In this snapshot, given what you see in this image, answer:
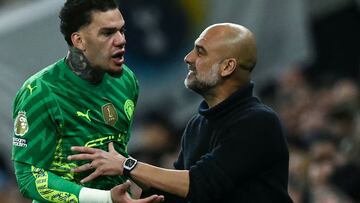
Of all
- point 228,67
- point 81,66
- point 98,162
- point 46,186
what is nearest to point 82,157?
point 98,162

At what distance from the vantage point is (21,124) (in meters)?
6.47

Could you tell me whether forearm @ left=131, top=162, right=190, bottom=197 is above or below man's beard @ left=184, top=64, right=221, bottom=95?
below

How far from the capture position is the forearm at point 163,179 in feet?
21.4

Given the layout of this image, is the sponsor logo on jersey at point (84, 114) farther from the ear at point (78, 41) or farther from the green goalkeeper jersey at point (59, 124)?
the ear at point (78, 41)

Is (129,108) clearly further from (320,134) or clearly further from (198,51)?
(320,134)

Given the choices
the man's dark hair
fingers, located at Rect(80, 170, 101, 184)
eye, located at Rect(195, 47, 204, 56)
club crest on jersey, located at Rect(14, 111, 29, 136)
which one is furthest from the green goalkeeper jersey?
eye, located at Rect(195, 47, 204, 56)

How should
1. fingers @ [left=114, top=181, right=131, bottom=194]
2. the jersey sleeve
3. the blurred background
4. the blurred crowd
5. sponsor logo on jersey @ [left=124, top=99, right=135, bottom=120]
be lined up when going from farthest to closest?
the blurred background, the blurred crowd, sponsor logo on jersey @ [left=124, top=99, right=135, bottom=120], the jersey sleeve, fingers @ [left=114, top=181, right=131, bottom=194]

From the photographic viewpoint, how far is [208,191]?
Result: 6.53m

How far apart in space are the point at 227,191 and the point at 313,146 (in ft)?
10.4

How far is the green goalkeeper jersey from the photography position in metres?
6.46

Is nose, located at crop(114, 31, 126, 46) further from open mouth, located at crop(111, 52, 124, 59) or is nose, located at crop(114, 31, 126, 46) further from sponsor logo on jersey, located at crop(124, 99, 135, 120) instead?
sponsor logo on jersey, located at crop(124, 99, 135, 120)

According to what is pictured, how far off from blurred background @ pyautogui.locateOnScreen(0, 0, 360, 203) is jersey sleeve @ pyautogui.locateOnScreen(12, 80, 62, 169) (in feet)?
12.9

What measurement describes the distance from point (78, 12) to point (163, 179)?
918 millimetres

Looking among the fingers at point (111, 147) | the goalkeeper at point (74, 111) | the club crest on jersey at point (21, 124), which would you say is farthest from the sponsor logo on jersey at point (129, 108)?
the club crest on jersey at point (21, 124)
